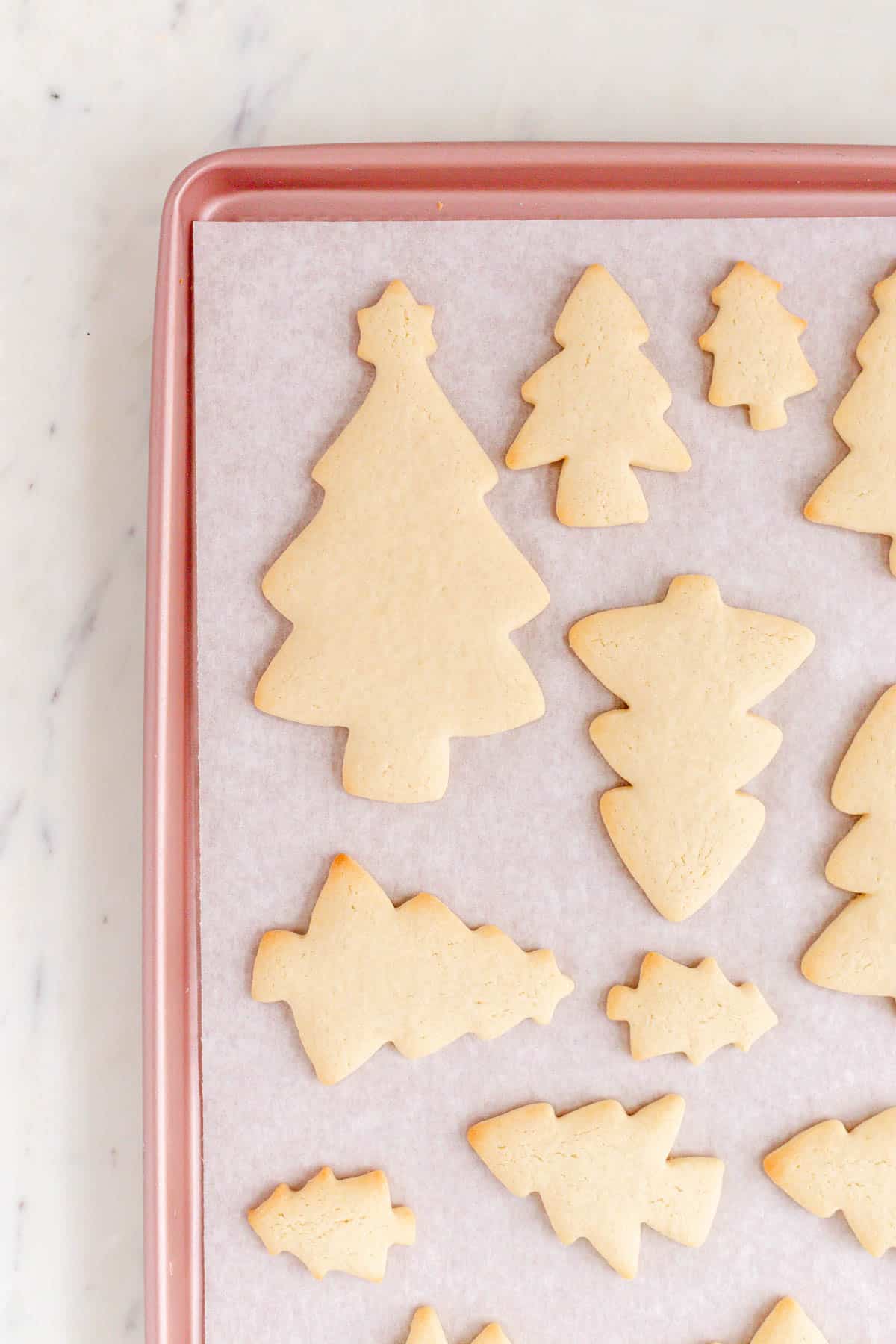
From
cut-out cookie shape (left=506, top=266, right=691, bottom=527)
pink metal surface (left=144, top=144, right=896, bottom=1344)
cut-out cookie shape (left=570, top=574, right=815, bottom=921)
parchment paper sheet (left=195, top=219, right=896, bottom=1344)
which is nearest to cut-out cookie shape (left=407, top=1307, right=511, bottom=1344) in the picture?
parchment paper sheet (left=195, top=219, right=896, bottom=1344)

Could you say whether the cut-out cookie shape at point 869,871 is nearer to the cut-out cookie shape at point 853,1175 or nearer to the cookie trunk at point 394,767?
the cut-out cookie shape at point 853,1175

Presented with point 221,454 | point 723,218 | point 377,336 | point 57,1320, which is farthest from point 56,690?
point 723,218

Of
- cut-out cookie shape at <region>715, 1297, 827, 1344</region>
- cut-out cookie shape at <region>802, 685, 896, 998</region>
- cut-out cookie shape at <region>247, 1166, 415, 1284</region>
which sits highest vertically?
cut-out cookie shape at <region>802, 685, 896, 998</region>

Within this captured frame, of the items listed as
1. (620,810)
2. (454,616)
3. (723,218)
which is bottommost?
(620,810)

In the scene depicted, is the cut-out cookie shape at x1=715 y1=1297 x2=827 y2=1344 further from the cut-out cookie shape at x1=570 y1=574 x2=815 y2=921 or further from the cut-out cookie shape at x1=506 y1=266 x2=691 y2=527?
the cut-out cookie shape at x1=506 y1=266 x2=691 y2=527

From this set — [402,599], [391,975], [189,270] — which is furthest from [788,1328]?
[189,270]

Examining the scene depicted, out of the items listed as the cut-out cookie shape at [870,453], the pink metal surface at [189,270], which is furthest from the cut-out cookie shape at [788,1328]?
the cut-out cookie shape at [870,453]

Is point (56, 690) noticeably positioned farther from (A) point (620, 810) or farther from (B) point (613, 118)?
(B) point (613, 118)
